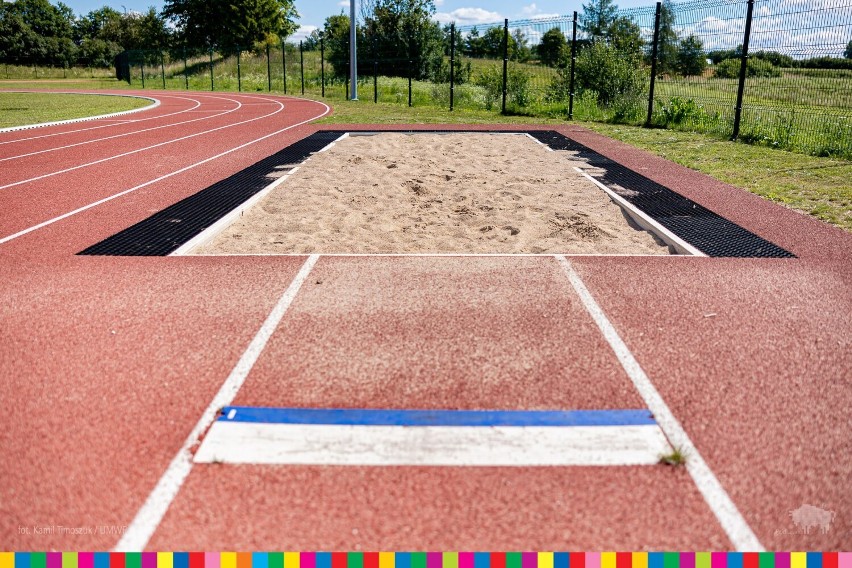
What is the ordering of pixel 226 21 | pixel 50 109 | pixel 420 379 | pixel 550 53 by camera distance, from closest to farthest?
pixel 420 379, pixel 550 53, pixel 50 109, pixel 226 21

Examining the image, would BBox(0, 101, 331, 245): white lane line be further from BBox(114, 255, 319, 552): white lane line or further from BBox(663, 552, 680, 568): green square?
BBox(663, 552, 680, 568): green square

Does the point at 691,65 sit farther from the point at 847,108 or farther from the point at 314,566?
the point at 314,566

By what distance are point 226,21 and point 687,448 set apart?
71.7m

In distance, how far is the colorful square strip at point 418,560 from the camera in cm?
235

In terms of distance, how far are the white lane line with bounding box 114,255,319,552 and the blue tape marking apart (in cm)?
12

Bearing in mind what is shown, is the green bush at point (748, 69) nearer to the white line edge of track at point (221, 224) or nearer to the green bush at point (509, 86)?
the green bush at point (509, 86)

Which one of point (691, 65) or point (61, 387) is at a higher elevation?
point (691, 65)

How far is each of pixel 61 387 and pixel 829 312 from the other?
5.01 metres

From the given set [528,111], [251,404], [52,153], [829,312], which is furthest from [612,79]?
[251,404]

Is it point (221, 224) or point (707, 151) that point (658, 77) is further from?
point (221, 224)

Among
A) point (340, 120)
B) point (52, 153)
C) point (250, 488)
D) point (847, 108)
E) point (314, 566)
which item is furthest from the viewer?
point (340, 120)

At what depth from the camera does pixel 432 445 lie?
10.0 feet

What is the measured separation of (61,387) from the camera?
11.9ft

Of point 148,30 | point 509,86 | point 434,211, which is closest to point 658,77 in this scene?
point 509,86
